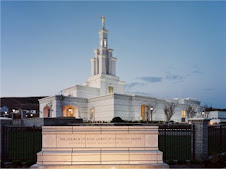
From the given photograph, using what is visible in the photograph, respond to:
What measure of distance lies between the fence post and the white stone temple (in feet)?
80.1

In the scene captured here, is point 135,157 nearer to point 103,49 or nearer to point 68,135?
point 68,135

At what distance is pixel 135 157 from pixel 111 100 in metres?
26.7

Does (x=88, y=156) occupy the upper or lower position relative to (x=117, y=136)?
lower

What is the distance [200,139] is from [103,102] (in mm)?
27257

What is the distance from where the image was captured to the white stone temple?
36156 millimetres

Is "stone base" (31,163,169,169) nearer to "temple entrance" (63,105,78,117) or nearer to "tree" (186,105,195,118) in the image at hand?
"temple entrance" (63,105,78,117)

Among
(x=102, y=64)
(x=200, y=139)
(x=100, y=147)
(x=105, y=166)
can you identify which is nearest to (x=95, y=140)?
(x=100, y=147)

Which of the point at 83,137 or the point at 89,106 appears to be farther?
the point at 89,106

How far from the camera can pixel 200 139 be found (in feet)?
33.9

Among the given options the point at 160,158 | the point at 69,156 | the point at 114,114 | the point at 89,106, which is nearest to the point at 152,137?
the point at 160,158

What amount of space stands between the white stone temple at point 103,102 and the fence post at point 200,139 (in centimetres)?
2440

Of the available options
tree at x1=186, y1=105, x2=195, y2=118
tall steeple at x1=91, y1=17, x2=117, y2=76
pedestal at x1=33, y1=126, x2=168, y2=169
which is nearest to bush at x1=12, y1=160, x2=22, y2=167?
pedestal at x1=33, y1=126, x2=168, y2=169

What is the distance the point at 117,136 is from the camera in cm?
881

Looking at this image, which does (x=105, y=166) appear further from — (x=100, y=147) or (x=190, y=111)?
(x=190, y=111)
